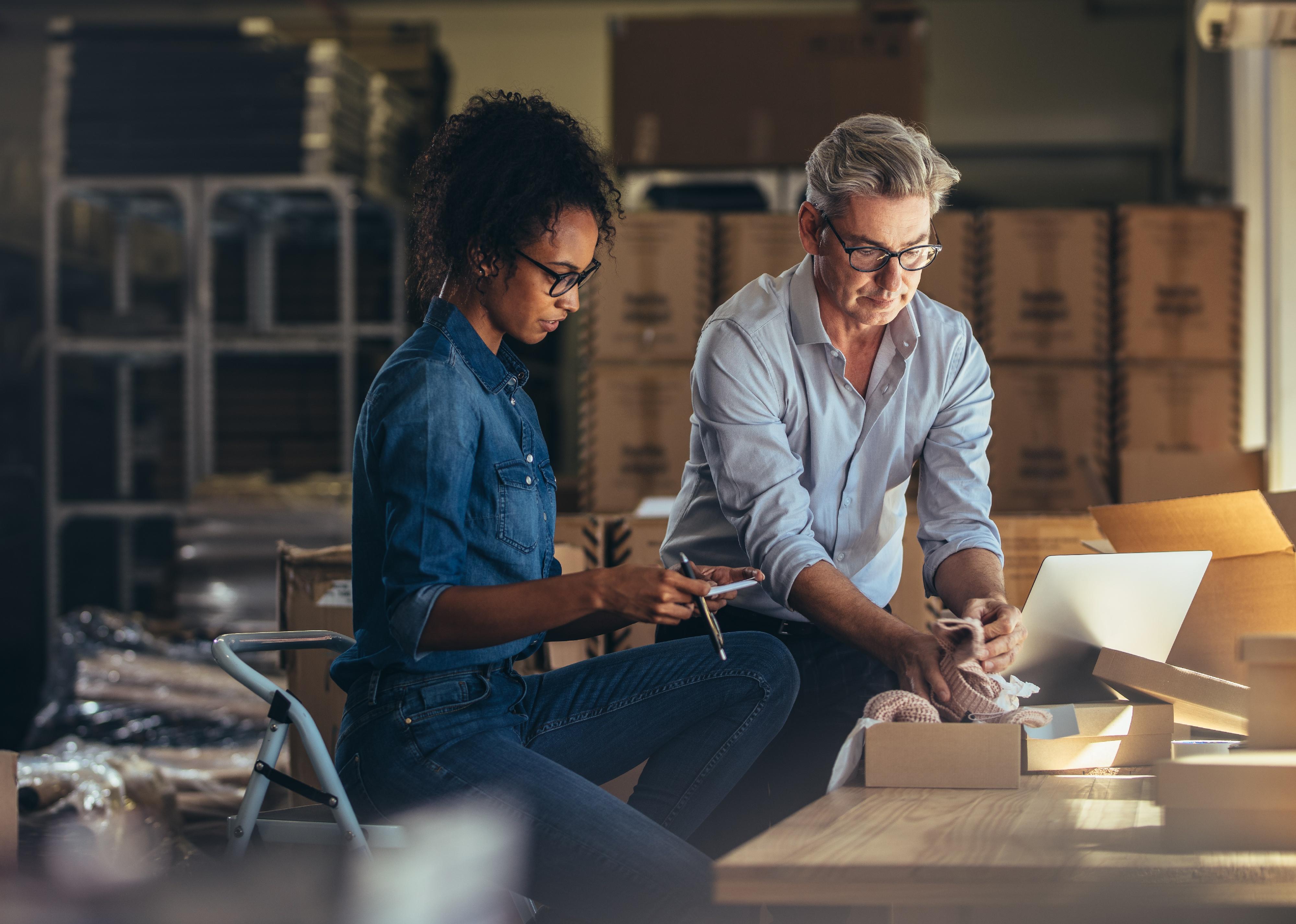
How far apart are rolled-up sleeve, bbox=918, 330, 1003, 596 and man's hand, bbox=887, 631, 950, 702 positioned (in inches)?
14.3

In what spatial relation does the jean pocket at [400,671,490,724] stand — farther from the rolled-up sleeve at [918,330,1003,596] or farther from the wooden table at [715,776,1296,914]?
the rolled-up sleeve at [918,330,1003,596]

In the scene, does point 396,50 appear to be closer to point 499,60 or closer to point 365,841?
point 499,60

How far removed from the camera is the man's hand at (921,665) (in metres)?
1.44

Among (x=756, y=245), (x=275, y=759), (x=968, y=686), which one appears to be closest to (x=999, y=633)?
(x=968, y=686)

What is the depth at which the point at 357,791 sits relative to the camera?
1.38 metres

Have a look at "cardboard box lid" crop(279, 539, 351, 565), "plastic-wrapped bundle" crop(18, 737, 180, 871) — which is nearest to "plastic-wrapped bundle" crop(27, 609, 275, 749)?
"plastic-wrapped bundle" crop(18, 737, 180, 871)

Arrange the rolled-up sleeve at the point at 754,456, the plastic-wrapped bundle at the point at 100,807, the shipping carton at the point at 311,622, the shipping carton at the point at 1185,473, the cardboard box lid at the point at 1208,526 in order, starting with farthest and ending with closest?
the shipping carton at the point at 1185,473 < the plastic-wrapped bundle at the point at 100,807 < the shipping carton at the point at 311,622 < the cardboard box lid at the point at 1208,526 < the rolled-up sleeve at the point at 754,456

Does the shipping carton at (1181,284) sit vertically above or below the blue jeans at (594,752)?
above

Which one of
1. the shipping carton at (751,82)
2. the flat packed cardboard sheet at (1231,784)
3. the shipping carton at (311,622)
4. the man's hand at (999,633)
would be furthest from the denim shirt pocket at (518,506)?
the shipping carton at (751,82)

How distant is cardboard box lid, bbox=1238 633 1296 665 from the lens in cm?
108

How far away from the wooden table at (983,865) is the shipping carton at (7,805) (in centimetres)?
99

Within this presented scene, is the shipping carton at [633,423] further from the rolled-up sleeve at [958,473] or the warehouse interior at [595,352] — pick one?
the rolled-up sleeve at [958,473]

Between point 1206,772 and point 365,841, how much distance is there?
0.90m

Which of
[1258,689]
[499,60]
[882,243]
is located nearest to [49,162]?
[499,60]
